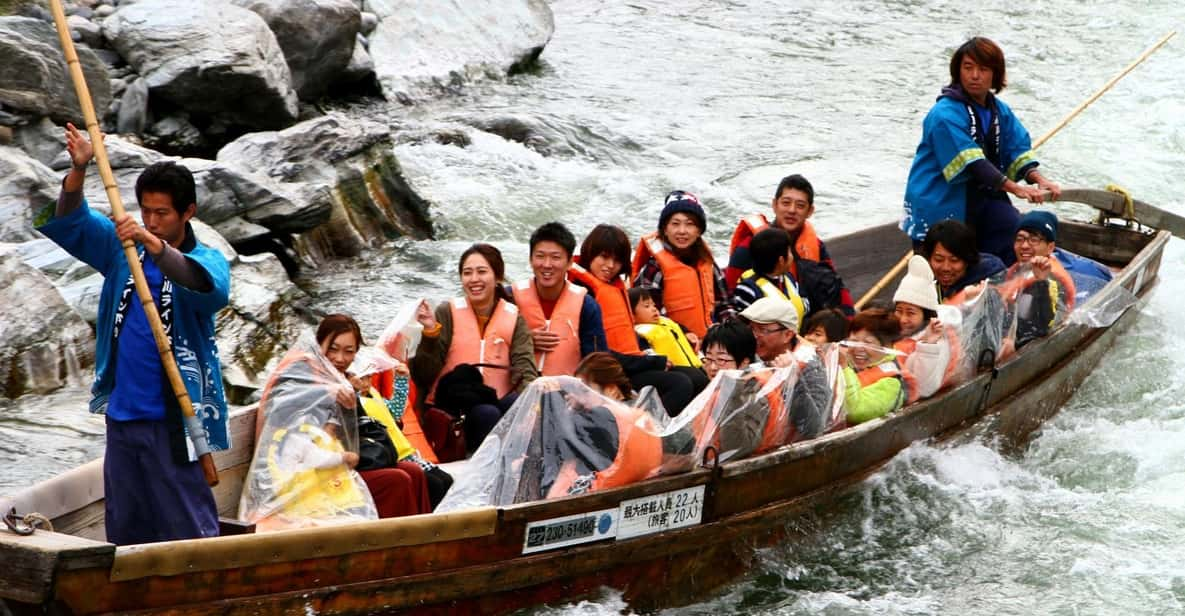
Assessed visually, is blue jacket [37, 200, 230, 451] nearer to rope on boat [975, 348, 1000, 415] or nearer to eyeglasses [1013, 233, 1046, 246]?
rope on boat [975, 348, 1000, 415]

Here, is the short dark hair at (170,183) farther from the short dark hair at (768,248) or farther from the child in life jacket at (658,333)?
the short dark hair at (768,248)

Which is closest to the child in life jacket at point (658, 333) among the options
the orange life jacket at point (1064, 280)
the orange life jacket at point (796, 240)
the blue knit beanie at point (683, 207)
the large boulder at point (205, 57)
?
the blue knit beanie at point (683, 207)

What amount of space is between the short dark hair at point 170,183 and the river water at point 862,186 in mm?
1839

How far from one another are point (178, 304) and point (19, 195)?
450cm

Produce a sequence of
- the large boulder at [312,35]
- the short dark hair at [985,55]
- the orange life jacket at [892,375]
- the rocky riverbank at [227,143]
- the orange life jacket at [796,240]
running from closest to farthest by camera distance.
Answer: the orange life jacket at [892,375] < the orange life jacket at [796,240] < the short dark hair at [985,55] < the rocky riverbank at [227,143] < the large boulder at [312,35]

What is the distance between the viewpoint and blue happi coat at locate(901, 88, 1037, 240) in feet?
23.8

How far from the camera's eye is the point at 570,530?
15.5ft

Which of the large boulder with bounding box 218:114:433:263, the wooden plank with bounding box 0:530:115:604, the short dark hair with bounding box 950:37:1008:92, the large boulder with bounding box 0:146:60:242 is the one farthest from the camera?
the large boulder with bounding box 218:114:433:263

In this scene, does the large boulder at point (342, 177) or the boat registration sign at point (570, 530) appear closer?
the boat registration sign at point (570, 530)

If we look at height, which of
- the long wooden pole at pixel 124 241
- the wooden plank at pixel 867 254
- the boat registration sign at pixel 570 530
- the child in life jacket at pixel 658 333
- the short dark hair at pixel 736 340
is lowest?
the wooden plank at pixel 867 254

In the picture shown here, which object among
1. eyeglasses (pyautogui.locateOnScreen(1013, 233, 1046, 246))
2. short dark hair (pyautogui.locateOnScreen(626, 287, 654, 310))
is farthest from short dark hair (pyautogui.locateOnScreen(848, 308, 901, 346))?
eyeglasses (pyautogui.locateOnScreen(1013, 233, 1046, 246))

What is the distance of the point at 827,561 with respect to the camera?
5.93 metres

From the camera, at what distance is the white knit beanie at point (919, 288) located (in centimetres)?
638

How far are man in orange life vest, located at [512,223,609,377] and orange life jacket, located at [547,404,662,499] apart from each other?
0.99 metres
